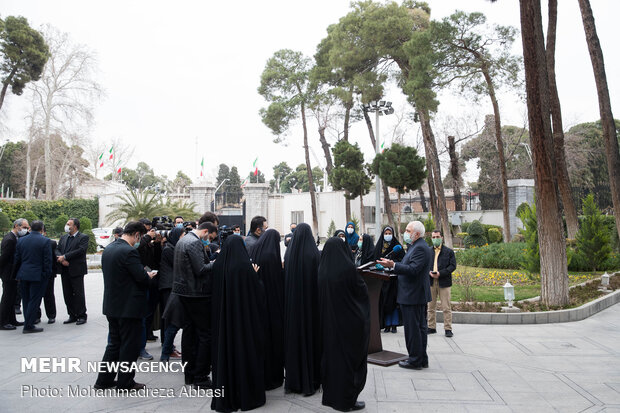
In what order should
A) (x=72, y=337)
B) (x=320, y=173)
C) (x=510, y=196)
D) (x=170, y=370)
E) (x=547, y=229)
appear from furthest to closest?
(x=320, y=173), (x=510, y=196), (x=547, y=229), (x=72, y=337), (x=170, y=370)

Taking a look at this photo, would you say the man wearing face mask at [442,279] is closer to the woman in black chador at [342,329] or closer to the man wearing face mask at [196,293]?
the woman in black chador at [342,329]

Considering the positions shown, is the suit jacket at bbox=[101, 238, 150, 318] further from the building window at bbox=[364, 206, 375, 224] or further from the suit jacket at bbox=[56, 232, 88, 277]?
the building window at bbox=[364, 206, 375, 224]

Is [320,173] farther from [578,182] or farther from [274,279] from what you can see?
[274,279]

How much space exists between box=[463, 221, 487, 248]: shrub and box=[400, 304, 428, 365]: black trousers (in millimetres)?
17698

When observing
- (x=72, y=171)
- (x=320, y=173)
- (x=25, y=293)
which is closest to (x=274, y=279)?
(x=25, y=293)

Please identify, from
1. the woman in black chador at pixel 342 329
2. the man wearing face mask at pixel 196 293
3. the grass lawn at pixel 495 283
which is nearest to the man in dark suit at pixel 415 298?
the woman in black chador at pixel 342 329

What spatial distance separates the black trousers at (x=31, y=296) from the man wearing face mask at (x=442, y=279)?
6.12 m

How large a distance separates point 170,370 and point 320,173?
58.7 m

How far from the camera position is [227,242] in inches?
167

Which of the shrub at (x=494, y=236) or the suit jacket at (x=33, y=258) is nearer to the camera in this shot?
the suit jacket at (x=33, y=258)

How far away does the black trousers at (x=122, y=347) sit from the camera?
447 cm

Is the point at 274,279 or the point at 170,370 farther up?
the point at 274,279

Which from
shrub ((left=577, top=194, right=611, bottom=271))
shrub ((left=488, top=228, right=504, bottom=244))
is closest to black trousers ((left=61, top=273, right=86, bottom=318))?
Answer: shrub ((left=577, top=194, right=611, bottom=271))

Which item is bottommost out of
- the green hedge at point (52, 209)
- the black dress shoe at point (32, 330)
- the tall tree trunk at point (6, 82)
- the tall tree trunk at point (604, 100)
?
the black dress shoe at point (32, 330)
